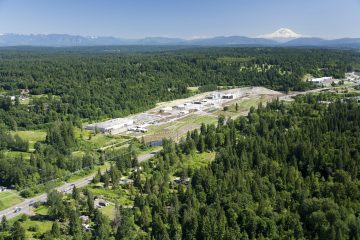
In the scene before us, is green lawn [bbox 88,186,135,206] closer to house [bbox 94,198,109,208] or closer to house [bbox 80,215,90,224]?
house [bbox 94,198,109,208]

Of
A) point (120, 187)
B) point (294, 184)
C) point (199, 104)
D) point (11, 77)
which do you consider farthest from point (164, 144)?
point (11, 77)

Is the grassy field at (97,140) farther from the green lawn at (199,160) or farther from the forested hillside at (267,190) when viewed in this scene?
the green lawn at (199,160)

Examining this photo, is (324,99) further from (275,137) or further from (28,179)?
(28,179)

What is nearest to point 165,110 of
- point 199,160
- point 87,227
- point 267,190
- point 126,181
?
point 199,160

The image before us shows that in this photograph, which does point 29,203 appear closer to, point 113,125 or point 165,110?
point 113,125

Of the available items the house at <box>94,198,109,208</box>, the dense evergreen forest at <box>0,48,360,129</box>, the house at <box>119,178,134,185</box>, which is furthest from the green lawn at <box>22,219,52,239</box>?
the dense evergreen forest at <box>0,48,360,129</box>

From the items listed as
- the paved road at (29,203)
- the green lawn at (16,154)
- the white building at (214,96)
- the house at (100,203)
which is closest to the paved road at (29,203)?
the paved road at (29,203)

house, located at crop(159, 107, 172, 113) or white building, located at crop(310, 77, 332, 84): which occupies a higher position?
white building, located at crop(310, 77, 332, 84)
